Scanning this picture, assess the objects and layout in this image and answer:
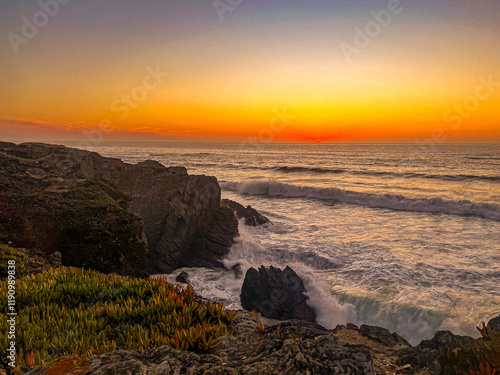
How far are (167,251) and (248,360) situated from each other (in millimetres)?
13093

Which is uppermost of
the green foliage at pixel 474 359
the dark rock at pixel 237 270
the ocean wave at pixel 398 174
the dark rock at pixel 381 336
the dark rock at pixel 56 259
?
the ocean wave at pixel 398 174

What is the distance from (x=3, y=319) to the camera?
4617 millimetres

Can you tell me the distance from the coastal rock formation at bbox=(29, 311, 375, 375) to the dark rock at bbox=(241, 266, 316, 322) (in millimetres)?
7752

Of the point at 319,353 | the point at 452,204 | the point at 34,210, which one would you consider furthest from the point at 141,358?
the point at 452,204

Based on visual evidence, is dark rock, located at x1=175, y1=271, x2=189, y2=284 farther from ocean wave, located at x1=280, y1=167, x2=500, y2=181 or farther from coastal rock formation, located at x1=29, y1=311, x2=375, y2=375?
ocean wave, located at x1=280, y1=167, x2=500, y2=181

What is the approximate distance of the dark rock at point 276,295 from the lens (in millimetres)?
11844

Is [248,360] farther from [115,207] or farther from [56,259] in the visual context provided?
[115,207]

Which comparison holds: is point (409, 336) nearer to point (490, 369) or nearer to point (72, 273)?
point (490, 369)

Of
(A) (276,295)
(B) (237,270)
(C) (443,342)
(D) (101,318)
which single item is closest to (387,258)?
(A) (276,295)

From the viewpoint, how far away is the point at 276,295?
40.2 ft

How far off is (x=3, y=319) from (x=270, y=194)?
136 feet

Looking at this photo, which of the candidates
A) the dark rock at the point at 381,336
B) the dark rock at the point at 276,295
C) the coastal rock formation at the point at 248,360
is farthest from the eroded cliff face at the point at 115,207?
the dark rock at the point at 381,336

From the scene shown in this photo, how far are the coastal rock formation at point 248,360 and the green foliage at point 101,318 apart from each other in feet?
0.88

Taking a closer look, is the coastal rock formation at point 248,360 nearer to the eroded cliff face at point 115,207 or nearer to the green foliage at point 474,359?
the green foliage at point 474,359
